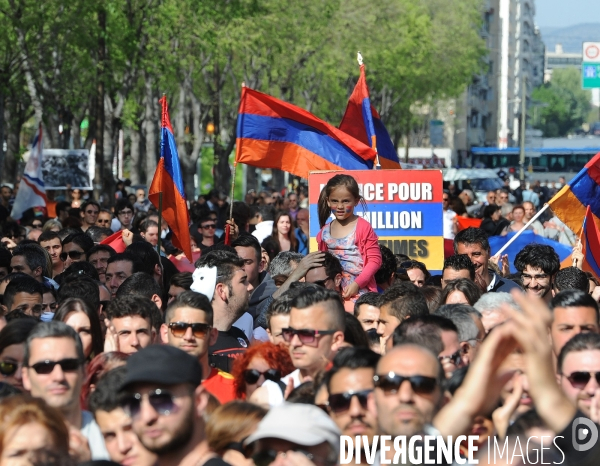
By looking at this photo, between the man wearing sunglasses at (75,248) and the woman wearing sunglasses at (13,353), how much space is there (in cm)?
549

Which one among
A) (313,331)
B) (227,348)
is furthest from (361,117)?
(313,331)

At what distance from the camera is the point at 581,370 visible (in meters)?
5.45

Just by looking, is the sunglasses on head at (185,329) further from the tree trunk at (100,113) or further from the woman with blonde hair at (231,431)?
the tree trunk at (100,113)

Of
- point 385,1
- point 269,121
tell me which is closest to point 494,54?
point 385,1

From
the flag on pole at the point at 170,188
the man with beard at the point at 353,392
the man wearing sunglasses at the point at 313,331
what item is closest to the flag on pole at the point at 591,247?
the flag on pole at the point at 170,188

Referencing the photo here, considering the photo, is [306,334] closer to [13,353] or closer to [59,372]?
[59,372]

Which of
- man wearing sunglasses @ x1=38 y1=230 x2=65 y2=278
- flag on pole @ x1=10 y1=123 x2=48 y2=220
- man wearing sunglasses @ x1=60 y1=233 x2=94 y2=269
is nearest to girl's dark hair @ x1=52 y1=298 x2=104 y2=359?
man wearing sunglasses @ x1=60 y1=233 x2=94 y2=269

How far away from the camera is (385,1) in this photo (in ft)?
159

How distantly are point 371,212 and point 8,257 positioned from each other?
10.8 feet

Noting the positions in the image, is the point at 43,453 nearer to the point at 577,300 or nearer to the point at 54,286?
the point at 577,300

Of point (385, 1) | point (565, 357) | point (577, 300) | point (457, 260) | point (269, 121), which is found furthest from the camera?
point (385, 1)

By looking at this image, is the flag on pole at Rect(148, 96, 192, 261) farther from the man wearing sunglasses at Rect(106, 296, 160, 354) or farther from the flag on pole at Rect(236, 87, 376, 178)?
the man wearing sunglasses at Rect(106, 296, 160, 354)

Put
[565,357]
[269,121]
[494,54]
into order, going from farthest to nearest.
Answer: [494,54]
[269,121]
[565,357]

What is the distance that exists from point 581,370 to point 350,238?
14.8 ft
